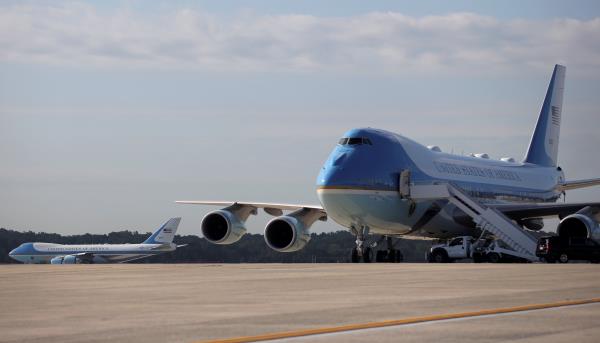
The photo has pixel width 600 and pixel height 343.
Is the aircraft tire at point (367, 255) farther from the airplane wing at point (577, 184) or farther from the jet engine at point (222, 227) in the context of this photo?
the airplane wing at point (577, 184)

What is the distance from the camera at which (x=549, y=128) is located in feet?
220

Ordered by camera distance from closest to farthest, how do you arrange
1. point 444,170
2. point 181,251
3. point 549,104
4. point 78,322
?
point 78,322 → point 444,170 → point 549,104 → point 181,251

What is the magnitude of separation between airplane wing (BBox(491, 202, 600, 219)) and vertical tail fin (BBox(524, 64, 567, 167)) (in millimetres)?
15985

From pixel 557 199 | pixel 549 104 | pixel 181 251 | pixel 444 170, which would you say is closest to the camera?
pixel 444 170

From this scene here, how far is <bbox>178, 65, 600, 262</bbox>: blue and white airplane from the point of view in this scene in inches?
1671

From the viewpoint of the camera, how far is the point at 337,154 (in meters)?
43.2

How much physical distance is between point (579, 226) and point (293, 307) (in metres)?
29.0

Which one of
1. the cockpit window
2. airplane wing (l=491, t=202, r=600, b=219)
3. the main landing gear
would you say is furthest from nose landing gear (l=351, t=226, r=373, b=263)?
airplane wing (l=491, t=202, r=600, b=219)

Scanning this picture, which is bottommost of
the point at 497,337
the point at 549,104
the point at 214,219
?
the point at 497,337

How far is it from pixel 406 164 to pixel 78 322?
3199 centimetres

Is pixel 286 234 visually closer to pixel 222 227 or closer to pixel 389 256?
pixel 222 227

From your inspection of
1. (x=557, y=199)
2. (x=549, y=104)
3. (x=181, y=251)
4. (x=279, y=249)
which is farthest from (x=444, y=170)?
(x=181, y=251)

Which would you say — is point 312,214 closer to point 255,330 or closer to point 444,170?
point 444,170

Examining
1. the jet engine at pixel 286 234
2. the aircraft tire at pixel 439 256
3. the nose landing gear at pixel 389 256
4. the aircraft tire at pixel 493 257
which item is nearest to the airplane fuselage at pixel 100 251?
the jet engine at pixel 286 234
